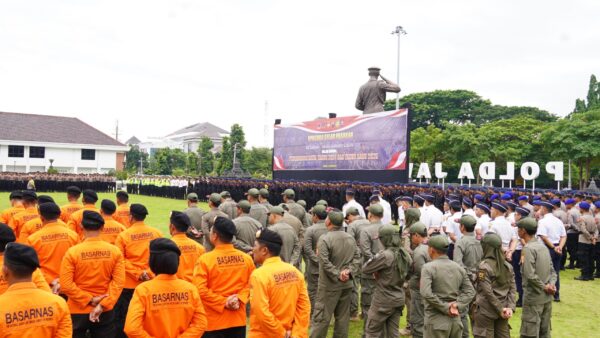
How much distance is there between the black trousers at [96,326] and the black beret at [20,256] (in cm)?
178

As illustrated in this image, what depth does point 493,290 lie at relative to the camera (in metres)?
5.21

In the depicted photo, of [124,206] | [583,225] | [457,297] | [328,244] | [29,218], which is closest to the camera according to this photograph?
[457,297]

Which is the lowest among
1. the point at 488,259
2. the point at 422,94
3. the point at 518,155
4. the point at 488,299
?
the point at 488,299

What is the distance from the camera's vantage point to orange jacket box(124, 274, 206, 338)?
3.18m

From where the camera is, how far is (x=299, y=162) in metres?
22.4

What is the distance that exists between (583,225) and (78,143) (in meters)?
46.9

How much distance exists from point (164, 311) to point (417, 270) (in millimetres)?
3210

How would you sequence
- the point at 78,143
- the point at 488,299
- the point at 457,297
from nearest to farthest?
the point at 457,297
the point at 488,299
the point at 78,143

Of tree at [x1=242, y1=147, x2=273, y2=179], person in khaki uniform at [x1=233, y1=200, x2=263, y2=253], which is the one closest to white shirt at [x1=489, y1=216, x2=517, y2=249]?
person in khaki uniform at [x1=233, y1=200, x2=263, y2=253]

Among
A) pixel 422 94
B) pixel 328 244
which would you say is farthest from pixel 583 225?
pixel 422 94

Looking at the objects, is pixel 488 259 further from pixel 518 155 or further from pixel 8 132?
pixel 8 132

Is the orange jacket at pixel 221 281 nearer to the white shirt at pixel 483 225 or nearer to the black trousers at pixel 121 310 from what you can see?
the black trousers at pixel 121 310

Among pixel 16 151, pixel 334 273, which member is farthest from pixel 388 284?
pixel 16 151

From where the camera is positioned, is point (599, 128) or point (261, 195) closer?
point (261, 195)
